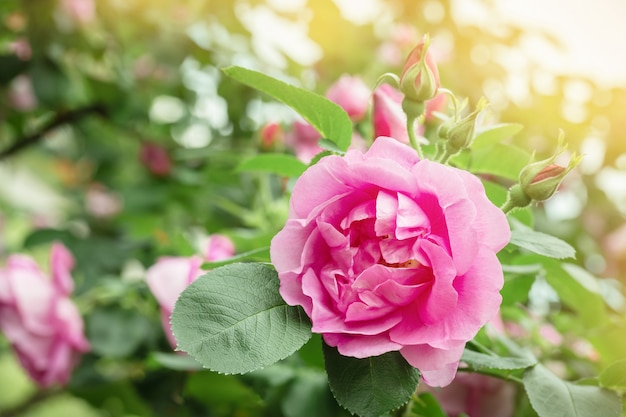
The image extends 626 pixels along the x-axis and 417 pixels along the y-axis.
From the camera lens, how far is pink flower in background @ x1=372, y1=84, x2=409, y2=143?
17.6 inches

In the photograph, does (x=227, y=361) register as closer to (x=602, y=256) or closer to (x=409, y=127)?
(x=409, y=127)

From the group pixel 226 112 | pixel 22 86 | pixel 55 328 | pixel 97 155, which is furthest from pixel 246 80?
pixel 22 86

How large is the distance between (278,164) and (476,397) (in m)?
0.27

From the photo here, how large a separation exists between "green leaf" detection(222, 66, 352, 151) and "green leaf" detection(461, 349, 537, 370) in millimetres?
157

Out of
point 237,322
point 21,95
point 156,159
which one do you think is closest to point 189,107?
point 156,159

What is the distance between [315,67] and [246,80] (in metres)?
0.83

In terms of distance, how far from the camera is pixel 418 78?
386mm

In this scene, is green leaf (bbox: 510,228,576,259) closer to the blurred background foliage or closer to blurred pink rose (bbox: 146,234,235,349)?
blurred pink rose (bbox: 146,234,235,349)

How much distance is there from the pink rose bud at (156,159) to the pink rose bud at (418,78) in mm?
917

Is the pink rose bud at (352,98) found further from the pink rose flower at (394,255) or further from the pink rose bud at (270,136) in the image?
the pink rose flower at (394,255)

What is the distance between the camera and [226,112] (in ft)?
3.94

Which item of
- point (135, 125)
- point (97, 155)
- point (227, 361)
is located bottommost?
point (97, 155)

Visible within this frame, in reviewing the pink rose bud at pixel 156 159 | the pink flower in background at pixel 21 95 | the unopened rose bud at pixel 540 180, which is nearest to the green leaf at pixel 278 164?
the unopened rose bud at pixel 540 180

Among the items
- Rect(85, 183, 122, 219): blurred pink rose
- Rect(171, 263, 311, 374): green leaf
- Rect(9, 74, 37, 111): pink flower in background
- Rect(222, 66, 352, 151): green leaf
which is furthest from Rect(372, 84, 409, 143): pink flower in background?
Rect(85, 183, 122, 219): blurred pink rose
